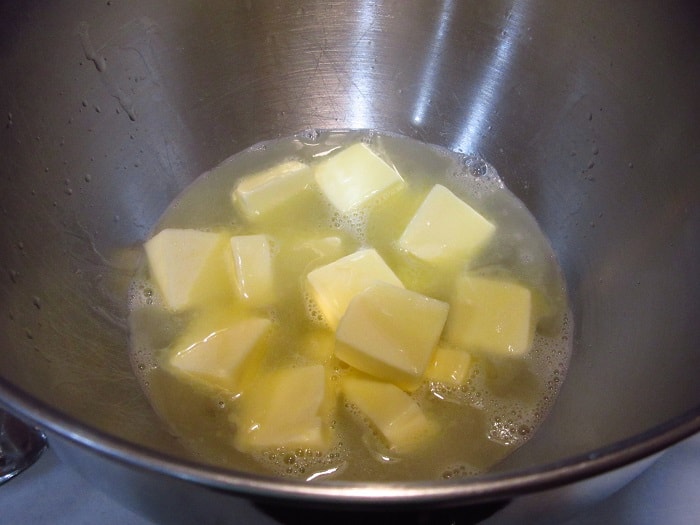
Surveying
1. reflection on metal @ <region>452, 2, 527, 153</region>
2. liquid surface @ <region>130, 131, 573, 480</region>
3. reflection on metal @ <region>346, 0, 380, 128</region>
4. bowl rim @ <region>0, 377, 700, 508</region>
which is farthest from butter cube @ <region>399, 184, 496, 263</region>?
bowl rim @ <region>0, 377, 700, 508</region>

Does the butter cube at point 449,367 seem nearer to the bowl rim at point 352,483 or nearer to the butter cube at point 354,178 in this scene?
the butter cube at point 354,178

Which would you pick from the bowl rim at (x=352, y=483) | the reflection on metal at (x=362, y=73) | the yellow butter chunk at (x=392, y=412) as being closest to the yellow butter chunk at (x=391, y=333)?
the yellow butter chunk at (x=392, y=412)

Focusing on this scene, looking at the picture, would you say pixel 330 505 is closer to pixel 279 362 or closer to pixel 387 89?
pixel 279 362

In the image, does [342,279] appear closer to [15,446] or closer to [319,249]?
[319,249]

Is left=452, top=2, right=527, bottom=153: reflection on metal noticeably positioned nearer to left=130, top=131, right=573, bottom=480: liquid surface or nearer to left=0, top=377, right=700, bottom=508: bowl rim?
left=130, top=131, right=573, bottom=480: liquid surface

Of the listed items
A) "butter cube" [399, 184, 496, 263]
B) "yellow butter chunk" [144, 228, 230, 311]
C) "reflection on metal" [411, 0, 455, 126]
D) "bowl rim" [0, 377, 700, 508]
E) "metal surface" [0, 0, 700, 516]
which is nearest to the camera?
"bowl rim" [0, 377, 700, 508]

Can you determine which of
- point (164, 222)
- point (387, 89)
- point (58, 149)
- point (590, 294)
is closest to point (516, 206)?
point (590, 294)
